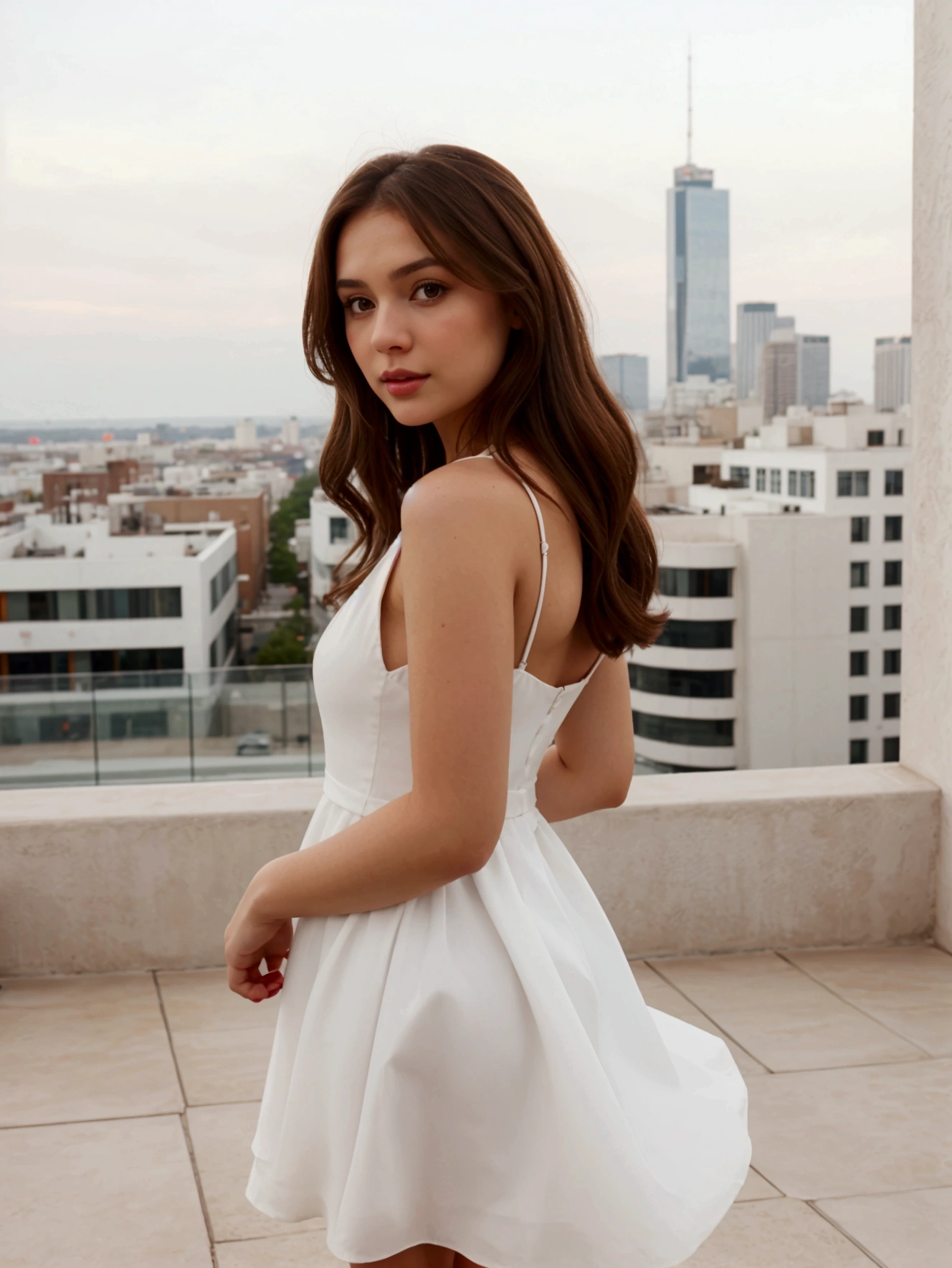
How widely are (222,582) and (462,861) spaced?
Result: 18920mm

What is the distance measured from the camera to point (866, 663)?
1777 inches

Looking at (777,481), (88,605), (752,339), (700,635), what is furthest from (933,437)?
(752,339)

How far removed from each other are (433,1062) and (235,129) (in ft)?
233

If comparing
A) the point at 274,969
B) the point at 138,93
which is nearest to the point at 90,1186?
the point at 274,969

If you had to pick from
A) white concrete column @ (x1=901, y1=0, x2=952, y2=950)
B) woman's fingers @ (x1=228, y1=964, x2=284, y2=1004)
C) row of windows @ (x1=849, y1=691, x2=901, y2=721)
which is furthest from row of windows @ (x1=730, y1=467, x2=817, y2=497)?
woman's fingers @ (x1=228, y1=964, x2=284, y2=1004)

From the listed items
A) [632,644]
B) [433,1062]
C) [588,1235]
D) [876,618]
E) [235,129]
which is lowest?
[876,618]

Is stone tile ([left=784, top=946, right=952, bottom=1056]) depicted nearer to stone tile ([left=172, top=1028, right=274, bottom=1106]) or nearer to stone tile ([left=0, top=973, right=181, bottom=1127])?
stone tile ([left=172, top=1028, right=274, bottom=1106])

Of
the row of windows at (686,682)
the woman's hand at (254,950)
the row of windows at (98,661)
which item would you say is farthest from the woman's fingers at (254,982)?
the row of windows at (686,682)

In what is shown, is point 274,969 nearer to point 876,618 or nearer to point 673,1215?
point 673,1215

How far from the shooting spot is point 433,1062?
2.91 ft

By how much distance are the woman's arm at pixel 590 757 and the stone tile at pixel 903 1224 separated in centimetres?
100

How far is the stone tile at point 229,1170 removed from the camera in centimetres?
178

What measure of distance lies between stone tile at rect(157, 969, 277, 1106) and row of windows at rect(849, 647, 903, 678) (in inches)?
1689

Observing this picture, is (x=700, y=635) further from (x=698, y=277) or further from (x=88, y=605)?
(x=88, y=605)
